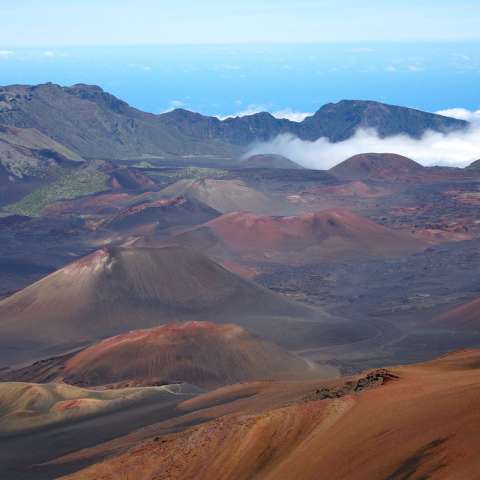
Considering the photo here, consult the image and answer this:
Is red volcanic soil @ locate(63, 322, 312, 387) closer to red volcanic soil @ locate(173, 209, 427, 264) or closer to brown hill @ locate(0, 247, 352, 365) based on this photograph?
brown hill @ locate(0, 247, 352, 365)

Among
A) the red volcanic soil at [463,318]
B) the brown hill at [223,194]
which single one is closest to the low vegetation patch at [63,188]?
the brown hill at [223,194]

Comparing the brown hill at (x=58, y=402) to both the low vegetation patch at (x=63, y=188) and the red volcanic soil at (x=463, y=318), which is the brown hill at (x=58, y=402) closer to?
the red volcanic soil at (x=463, y=318)

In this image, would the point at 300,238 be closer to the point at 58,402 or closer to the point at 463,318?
the point at 463,318

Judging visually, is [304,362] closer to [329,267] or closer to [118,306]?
[118,306]

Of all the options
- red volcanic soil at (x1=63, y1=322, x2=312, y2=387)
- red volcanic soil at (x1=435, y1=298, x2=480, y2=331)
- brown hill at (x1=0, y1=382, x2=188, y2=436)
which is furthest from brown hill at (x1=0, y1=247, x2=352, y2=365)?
brown hill at (x1=0, y1=382, x2=188, y2=436)

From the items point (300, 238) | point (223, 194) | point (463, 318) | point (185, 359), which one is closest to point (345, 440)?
point (185, 359)
